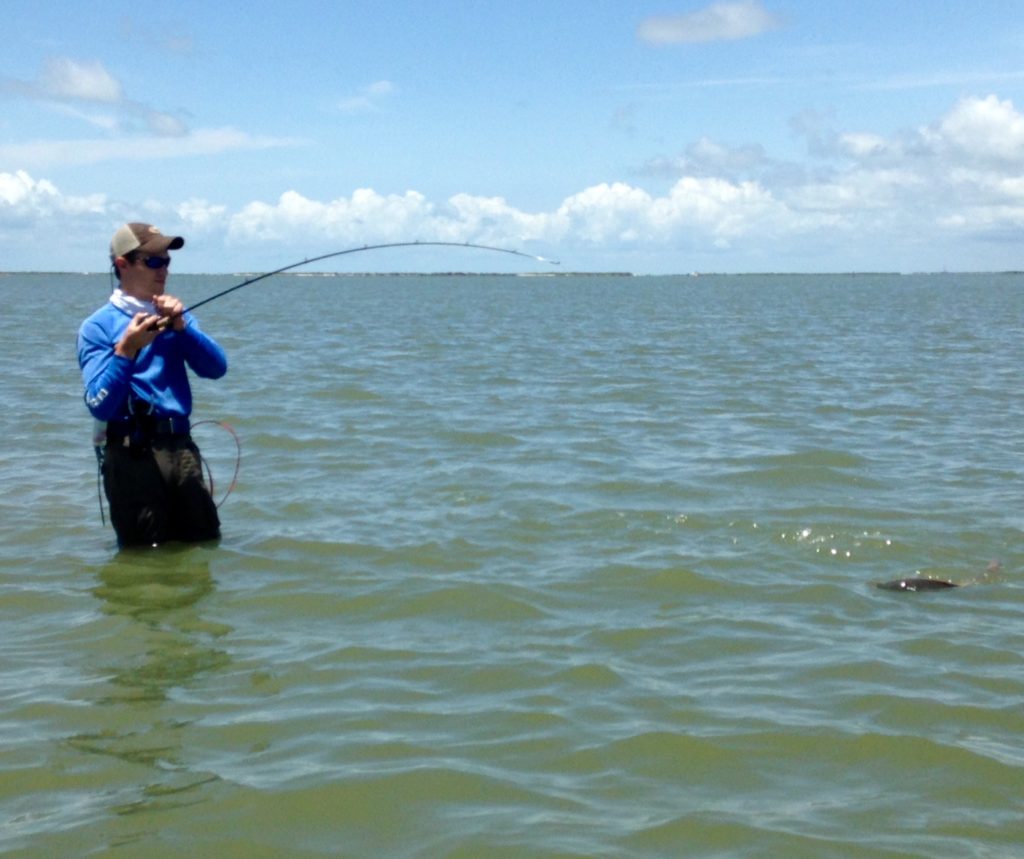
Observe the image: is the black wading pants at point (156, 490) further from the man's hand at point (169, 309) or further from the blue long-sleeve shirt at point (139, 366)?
the man's hand at point (169, 309)

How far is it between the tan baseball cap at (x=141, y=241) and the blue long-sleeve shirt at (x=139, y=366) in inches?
13.8

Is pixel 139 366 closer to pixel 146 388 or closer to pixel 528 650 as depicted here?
pixel 146 388

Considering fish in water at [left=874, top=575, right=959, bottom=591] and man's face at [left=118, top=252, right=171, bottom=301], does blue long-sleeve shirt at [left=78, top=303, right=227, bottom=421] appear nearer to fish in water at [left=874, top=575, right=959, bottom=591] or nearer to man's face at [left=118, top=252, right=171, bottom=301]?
man's face at [left=118, top=252, right=171, bottom=301]

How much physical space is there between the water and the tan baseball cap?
194cm

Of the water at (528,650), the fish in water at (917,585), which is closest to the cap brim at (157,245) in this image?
the water at (528,650)

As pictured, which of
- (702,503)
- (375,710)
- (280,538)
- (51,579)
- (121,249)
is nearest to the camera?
(375,710)

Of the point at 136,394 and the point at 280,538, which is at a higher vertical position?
the point at 136,394

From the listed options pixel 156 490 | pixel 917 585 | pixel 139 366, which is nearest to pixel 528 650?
pixel 156 490

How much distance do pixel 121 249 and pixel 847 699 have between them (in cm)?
455

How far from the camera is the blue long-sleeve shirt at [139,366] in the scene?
6613 millimetres

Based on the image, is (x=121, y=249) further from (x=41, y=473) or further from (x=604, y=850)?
(x=41, y=473)

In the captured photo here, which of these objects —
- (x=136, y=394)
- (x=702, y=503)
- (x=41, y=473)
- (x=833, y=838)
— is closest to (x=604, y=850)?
(x=833, y=838)

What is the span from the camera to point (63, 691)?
18.6 ft

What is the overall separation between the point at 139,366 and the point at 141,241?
72 centimetres
